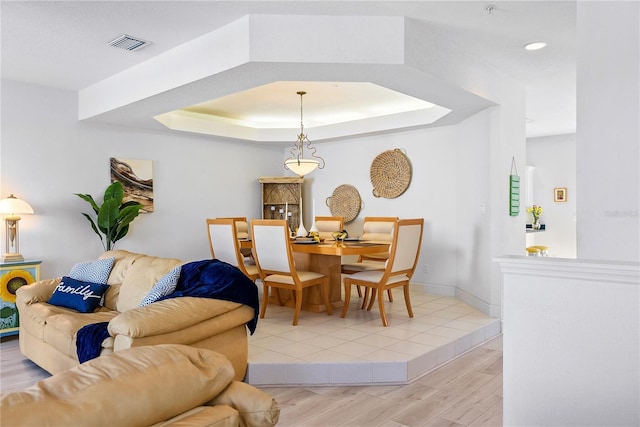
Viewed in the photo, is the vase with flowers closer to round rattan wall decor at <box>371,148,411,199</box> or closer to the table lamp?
round rattan wall decor at <box>371,148,411,199</box>

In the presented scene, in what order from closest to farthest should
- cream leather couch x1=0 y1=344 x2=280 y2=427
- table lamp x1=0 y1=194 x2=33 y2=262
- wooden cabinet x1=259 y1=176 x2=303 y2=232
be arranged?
cream leather couch x1=0 y1=344 x2=280 y2=427 → table lamp x1=0 y1=194 x2=33 y2=262 → wooden cabinet x1=259 y1=176 x2=303 y2=232

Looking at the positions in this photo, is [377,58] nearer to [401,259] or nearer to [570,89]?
[401,259]

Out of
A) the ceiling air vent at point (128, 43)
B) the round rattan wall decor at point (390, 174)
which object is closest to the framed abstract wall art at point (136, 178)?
the ceiling air vent at point (128, 43)

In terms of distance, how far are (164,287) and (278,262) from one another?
1453 mm

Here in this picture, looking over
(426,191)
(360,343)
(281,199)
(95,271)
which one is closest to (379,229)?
(426,191)

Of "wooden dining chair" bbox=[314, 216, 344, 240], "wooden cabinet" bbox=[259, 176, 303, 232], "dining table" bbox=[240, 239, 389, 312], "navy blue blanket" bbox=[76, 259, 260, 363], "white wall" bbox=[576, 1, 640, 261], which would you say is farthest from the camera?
"wooden cabinet" bbox=[259, 176, 303, 232]

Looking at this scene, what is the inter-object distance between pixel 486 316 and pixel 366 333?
4.85ft

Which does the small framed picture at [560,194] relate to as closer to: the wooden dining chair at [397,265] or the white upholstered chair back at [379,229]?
the white upholstered chair back at [379,229]

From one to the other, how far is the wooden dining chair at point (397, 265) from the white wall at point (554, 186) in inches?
193

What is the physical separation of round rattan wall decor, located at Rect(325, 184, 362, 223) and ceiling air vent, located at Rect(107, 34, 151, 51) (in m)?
3.92

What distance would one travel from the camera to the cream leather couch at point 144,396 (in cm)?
81

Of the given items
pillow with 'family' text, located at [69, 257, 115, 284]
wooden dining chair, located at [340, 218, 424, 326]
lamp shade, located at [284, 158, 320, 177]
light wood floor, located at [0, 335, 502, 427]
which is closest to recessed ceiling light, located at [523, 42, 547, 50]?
wooden dining chair, located at [340, 218, 424, 326]

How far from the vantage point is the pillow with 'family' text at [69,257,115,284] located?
3713mm

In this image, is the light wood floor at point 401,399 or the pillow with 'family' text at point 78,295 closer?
the light wood floor at point 401,399
